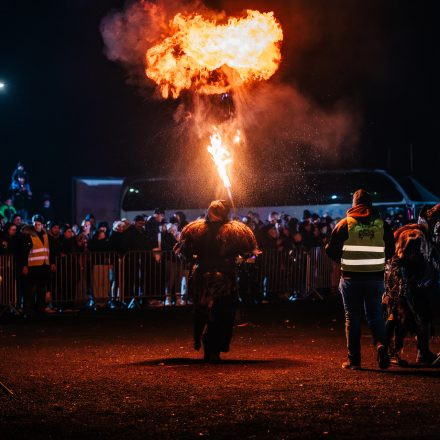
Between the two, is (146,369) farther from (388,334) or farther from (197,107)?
(197,107)

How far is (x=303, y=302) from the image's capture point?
19625 mm

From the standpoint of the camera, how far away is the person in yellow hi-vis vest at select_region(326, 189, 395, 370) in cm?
961

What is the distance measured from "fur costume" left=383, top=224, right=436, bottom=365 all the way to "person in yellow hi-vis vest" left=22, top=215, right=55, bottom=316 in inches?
328

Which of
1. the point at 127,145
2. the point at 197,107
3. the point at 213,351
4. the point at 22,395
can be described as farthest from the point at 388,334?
the point at 127,145


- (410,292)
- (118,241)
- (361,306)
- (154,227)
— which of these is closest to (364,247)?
(361,306)

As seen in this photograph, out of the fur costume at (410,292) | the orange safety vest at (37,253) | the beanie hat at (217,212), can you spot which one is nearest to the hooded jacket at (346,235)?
the fur costume at (410,292)

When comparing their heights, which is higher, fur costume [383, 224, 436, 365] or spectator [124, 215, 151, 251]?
spectator [124, 215, 151, 251]

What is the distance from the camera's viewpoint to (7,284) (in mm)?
17156

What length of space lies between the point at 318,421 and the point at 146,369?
3.21 metres

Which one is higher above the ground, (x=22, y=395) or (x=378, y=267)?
(x=378, y=267)

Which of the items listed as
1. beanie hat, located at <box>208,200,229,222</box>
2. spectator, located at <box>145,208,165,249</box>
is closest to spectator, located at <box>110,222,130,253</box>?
spectator, located at <box>145,208,165,249</box>

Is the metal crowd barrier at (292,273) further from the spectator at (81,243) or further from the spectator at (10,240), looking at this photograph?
the spectator at (10,240)

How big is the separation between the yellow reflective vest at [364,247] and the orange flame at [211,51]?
8.48 meters

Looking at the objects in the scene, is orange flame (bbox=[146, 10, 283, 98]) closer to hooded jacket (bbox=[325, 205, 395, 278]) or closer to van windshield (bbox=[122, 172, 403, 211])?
hooded jacket (bbox=[325, 205, 395, 278])
